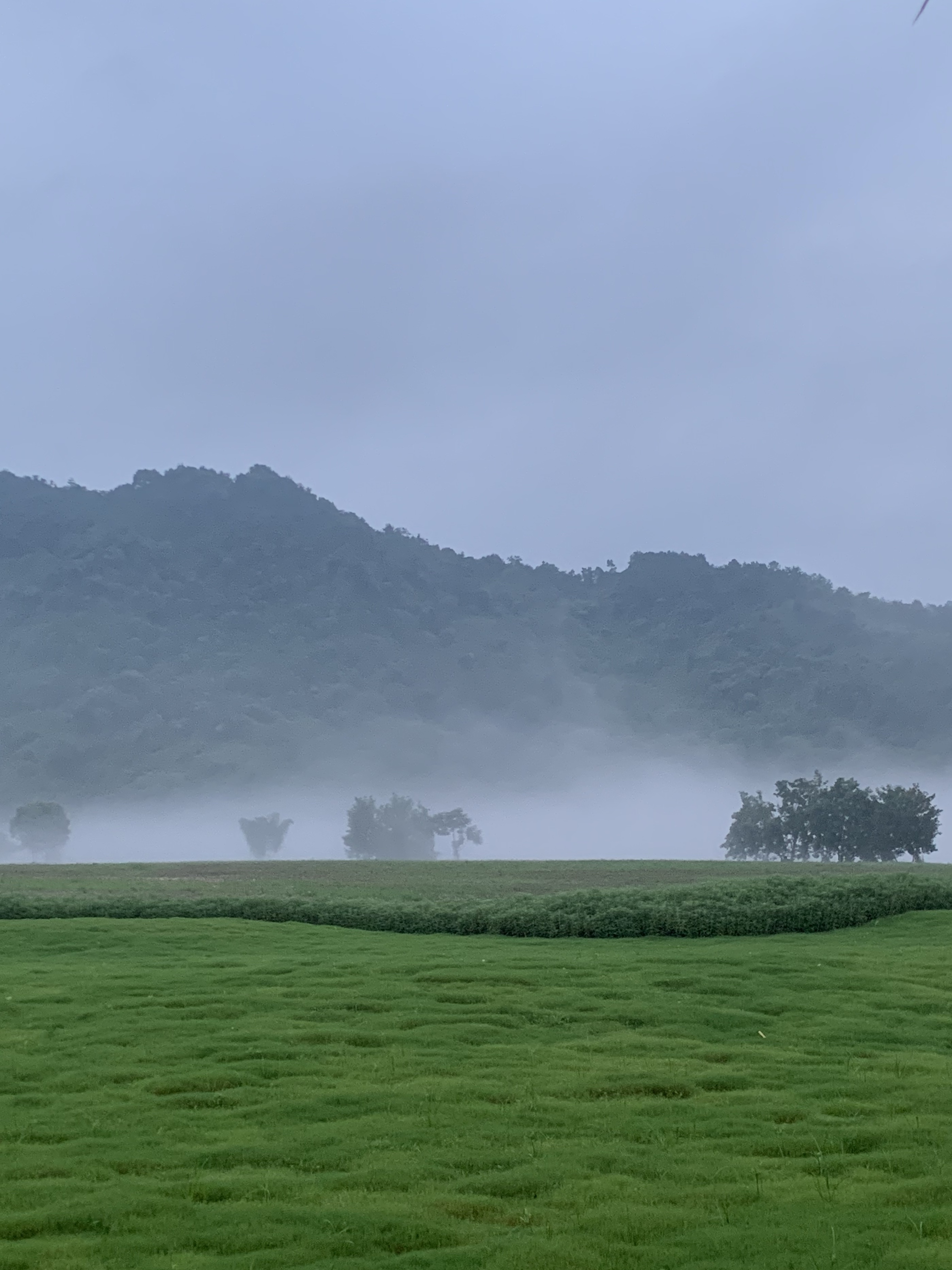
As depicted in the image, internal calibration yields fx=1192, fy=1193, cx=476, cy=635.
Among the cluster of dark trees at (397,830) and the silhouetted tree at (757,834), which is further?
the cluster of dark trees at (397,830)

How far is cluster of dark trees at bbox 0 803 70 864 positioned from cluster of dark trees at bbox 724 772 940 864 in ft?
291

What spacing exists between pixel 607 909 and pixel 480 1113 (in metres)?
14.9

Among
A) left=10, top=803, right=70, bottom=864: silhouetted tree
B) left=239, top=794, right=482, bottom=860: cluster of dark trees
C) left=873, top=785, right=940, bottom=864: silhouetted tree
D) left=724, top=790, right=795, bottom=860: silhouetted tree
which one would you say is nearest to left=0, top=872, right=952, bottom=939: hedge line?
left=873, top=785, right=940, bottom=864: silhouetted tree

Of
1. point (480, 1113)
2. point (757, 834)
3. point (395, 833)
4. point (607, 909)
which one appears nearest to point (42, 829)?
point (395, 833)

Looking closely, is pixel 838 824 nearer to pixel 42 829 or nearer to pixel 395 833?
pixel 395 833

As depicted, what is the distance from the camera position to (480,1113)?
1253 cm

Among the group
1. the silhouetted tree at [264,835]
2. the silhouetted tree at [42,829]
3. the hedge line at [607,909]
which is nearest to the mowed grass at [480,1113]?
the hedge line at [607,909]

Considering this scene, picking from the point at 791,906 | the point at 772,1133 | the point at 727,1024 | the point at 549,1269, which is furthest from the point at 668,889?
the point at 549,1269

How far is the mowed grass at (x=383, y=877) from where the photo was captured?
36.2 metres

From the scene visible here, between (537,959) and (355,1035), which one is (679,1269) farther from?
(537,959)

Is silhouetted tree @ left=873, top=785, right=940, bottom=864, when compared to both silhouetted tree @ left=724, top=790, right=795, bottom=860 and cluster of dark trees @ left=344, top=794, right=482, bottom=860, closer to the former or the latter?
silhouetted tree @ left=724, top=790, right=795, bottom=860

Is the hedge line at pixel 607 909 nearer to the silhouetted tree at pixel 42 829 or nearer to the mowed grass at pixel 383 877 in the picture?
the mowed grass at pixel 383 877

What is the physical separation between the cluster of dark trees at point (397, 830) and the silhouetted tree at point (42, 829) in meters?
35.5

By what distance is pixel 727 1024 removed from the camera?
1694 centimetres
